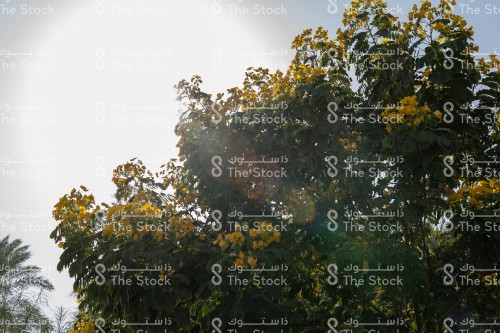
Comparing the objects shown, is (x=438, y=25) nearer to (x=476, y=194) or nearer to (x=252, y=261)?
(x=476, y=194)

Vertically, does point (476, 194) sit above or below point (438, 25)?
below

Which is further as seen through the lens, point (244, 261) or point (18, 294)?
point (18, 294)

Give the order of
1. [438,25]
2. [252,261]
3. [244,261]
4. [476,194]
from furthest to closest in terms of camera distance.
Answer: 1. [438,25]
2. [476,194]
3. [244,261]
4. [252,261]

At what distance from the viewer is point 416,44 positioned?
5.88 m

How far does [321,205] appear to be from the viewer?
628cm

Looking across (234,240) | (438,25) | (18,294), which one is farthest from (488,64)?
(18,294)

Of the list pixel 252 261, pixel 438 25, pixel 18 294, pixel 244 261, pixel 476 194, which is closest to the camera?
pixel 252 261

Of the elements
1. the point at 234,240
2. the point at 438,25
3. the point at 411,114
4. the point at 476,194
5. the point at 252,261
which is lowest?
the point at 252,261

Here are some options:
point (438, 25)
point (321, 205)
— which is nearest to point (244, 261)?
point (321, 205)

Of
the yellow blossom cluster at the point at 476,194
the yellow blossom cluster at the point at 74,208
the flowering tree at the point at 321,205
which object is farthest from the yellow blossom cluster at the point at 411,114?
the yellow blossom cluster at the point at 74,208

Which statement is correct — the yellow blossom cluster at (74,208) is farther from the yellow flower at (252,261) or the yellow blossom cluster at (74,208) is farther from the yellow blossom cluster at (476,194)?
the yellow blossom cluster at (476,194)

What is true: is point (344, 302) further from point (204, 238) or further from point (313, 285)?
point (204, 238)

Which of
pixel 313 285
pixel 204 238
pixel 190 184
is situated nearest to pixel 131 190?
pixel 190 184

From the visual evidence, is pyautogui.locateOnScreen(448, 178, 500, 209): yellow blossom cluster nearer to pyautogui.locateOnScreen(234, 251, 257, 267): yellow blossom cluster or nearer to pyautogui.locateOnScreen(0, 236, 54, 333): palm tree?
pyautogui.locateOnScreen(234, 251, 257, 267): yellow blossom cluster
